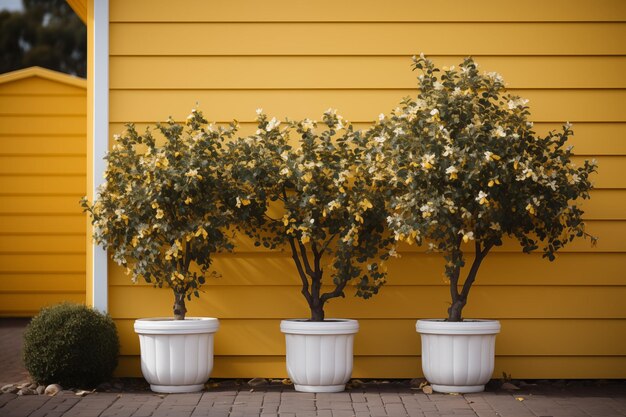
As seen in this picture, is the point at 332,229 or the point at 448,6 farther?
the point at 448,6

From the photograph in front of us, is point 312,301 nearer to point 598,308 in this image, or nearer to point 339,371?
point 339,371

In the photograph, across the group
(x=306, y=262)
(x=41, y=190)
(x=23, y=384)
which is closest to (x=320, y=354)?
(x=306, y=262)

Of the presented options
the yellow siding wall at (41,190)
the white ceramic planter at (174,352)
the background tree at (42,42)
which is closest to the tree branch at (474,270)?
the white ceramic planter at (174,352)

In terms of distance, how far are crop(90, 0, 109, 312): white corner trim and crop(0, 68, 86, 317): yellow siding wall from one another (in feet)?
13.9

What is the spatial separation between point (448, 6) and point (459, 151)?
58.7 inches

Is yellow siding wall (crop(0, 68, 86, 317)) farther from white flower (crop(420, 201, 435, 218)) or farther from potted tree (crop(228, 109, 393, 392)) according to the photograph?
white flower (crop(420, 201, 435, 218))

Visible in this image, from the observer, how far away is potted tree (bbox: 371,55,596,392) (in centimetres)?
618

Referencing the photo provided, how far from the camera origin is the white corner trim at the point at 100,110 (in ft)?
22.8

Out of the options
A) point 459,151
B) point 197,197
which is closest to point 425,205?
point 459,151

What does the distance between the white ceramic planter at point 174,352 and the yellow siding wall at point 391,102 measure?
0.52 meters

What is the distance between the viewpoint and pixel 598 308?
7027mm

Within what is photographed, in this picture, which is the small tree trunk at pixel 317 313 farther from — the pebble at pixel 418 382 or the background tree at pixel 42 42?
the background tree at pixel 42 42

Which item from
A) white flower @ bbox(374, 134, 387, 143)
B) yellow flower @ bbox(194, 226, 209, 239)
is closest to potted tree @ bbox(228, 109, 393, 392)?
white flower @ bbox(374, 134, 387, 143)

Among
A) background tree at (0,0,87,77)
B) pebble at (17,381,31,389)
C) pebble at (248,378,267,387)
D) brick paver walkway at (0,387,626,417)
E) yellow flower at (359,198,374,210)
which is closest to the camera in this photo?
brick paver walkway at (0,387,626,417)
